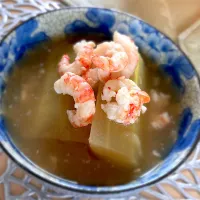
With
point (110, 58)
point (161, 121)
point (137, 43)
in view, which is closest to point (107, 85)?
point (110, 58)

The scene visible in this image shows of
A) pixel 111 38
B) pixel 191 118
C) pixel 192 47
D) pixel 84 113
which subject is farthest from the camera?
pixel 192 47

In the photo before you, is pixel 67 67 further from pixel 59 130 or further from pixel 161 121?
pixel 161 121

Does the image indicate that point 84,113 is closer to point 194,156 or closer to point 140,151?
point 140,151

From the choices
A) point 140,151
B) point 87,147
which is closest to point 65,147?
point 87,147

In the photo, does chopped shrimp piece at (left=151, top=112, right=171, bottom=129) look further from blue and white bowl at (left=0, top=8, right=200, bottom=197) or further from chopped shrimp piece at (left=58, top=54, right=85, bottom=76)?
chopped shrimp piece at (left=58, top=54, right=85, bottom=76)

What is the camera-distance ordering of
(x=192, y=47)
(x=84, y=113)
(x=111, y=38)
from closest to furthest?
(x=84, y=113), (x=111, y=38), (x=192, y=47)

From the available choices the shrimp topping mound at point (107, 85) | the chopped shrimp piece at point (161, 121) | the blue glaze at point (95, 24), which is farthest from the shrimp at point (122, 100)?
the blue glaze at point (95, 24)
